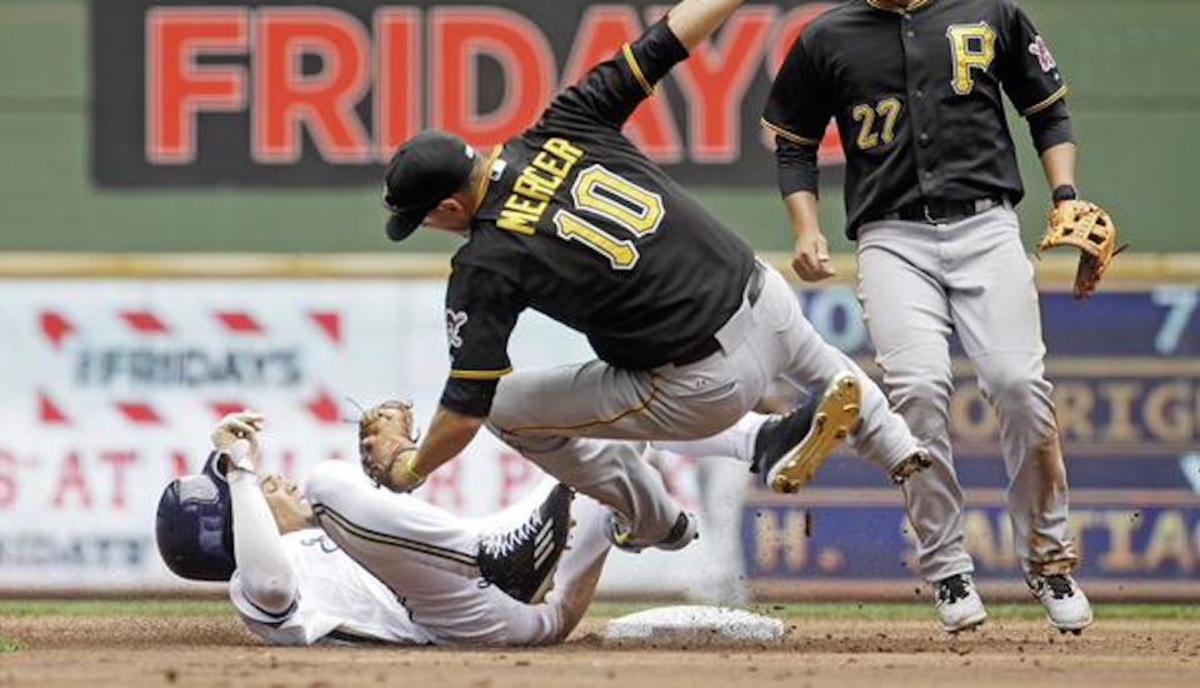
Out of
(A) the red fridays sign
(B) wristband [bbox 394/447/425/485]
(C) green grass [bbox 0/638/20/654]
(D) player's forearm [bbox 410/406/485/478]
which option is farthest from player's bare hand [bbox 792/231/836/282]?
(A) the red fridays sign

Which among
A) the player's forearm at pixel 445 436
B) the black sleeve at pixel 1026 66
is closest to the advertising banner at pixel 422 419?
the black sleeve at pixel 1026 66

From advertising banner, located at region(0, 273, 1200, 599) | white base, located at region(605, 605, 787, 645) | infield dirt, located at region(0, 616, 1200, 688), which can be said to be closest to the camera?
infield dirt, located at region(0, 616, 1200, 688)

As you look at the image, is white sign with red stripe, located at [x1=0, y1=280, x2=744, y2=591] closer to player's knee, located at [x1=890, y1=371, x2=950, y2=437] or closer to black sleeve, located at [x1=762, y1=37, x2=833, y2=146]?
black sleeve, located at [x1=762, y1=37, x2=833, y2=146]

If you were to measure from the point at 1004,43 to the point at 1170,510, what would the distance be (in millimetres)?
3229

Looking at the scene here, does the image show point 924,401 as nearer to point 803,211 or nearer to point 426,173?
point 803,211

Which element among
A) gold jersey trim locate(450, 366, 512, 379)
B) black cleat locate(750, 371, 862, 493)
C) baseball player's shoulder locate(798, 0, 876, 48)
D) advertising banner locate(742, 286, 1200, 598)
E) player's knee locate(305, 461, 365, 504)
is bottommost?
advertising banner locate(742, 286, 1200, 598)

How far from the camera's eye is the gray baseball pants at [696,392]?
7926mm

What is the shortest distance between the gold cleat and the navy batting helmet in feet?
5.13

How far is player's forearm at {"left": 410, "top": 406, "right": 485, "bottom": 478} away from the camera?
302 inches

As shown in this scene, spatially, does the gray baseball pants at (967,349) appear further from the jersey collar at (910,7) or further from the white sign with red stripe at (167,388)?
the white sign with red stripe at (167,388)

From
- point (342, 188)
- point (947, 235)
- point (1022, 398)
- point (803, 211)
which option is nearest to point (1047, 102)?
point (947, 235)

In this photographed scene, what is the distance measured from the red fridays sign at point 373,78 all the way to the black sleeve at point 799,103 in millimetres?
5225

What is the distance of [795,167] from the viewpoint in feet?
27.9

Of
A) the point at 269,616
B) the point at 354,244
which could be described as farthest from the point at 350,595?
the point at 354,244
